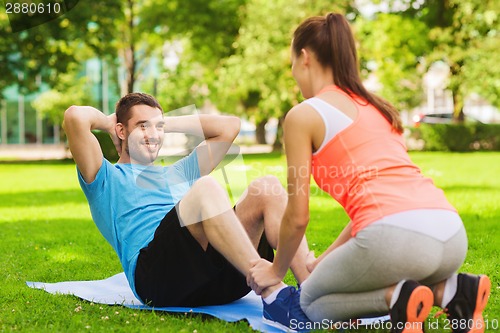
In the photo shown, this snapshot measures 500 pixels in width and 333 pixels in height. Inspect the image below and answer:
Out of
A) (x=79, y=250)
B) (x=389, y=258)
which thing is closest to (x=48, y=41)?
(x=79, y=250)

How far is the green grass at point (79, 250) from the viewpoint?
3.92 m

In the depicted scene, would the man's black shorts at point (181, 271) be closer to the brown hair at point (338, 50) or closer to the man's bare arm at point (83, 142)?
the man's bare arm at point (83, 142)

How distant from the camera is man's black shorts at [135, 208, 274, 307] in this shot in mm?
3811

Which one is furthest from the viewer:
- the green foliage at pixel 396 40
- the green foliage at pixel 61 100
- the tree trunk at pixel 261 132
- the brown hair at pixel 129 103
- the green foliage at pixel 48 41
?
the green foliage at pixel 61 100

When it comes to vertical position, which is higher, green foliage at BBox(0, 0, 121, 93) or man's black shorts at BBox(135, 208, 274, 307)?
green foliage at BBox(0, 0, 121, 93)

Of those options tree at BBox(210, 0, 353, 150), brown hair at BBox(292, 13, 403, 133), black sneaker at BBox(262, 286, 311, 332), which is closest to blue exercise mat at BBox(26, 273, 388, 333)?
black sneaker at BBox(262, 286, 311, 332)

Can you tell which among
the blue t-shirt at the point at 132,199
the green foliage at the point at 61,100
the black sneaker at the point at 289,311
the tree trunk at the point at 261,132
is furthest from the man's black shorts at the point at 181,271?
the green foliage at the point at 61,100

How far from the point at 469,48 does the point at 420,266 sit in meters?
26.9

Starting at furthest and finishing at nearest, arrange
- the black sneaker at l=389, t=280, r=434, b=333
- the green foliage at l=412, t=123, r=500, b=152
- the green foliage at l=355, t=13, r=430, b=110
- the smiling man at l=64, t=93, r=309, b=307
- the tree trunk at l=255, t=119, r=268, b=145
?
the tree trunk at l=255, t=119, r=268, b=145, the green foliage at l=355, t=13, r=430, b=110, the green foliage at l=412, t=123, r=500, b=152, the smiling man at l=64, t=93, r=309, b=307, the black sneaker at l=389, t=280, r=434, b=333

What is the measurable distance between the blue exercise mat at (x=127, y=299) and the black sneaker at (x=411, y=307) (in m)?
0.76

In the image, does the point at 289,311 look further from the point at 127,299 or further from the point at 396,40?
the point at 396,40

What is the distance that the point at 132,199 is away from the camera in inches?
164

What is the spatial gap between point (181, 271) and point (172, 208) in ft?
1.13

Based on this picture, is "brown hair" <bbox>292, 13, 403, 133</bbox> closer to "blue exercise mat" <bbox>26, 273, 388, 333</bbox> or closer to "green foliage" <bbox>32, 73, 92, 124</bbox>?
"blue exercise mat" <bbox>26, 273, 388, 333</bbox>
